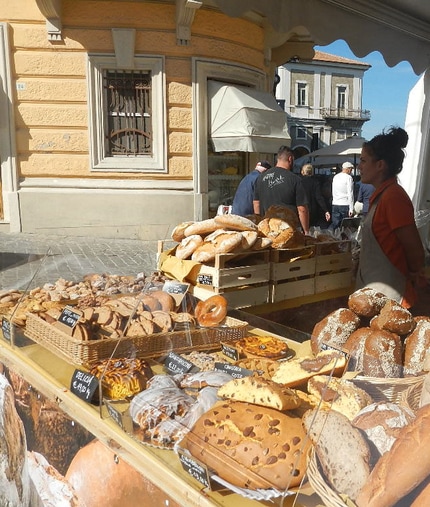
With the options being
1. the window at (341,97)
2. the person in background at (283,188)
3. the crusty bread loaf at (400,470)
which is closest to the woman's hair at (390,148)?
the crusty bread loaf at (400,470)

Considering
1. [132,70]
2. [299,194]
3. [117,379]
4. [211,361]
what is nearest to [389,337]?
[211,361]

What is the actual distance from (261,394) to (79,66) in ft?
25.8

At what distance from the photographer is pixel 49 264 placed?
2609 mm

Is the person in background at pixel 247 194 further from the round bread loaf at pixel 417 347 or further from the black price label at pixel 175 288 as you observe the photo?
the round bread loaf at pixel 417 347

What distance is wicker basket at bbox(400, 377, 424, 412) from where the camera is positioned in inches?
42.2

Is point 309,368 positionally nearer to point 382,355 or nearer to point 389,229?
point 382,355

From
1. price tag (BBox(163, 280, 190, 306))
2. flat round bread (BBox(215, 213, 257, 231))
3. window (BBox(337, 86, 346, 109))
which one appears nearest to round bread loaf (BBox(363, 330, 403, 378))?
price tag (BBox(163, 280, 190, 306))

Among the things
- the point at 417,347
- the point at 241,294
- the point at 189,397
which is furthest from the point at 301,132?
the point at 189,397

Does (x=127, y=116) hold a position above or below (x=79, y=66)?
below

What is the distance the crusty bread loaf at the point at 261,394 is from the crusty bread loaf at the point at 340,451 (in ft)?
0.41

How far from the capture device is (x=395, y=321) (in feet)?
5.16

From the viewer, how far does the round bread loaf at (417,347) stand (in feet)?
4.65

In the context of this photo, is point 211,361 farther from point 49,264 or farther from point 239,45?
point 239,45

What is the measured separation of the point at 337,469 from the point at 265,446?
173 mm
